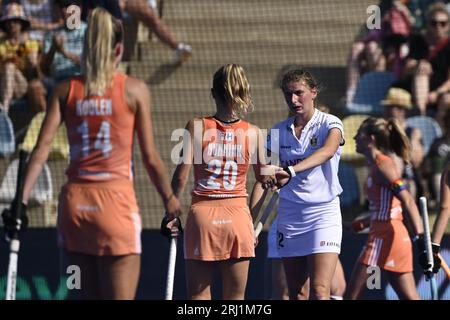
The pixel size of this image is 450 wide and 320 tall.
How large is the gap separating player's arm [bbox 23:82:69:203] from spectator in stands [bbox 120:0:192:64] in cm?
688

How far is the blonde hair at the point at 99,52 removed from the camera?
5.43 m

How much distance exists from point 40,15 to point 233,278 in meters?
7.02

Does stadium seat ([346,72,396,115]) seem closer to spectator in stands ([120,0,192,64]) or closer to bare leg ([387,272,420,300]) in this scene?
spectator in stands ([120,0,192,64])

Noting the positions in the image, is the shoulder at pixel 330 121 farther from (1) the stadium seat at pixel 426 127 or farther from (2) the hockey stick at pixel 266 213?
(1) the stadium seat at pixel 426 127

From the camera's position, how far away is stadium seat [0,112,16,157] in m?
11.0

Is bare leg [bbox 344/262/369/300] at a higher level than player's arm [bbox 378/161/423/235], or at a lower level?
lower

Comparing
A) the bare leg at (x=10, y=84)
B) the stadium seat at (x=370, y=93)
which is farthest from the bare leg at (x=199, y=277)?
the stadium seat at (x=370, y=93)

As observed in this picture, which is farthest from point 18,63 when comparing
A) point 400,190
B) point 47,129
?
point 47,129

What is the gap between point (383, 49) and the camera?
12.5m

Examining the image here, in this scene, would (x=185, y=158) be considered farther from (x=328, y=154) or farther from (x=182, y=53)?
(x=182, y=53)

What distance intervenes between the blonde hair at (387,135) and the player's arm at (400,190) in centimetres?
19

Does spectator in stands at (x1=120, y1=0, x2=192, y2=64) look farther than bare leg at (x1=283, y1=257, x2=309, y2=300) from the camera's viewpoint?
Yes

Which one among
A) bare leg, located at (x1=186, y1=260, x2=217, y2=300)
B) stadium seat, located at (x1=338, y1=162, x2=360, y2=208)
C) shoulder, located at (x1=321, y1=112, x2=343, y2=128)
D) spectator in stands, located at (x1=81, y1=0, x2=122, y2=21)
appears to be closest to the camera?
bare leg, located at (x1=186, y1=260, x2=217, y2=300)

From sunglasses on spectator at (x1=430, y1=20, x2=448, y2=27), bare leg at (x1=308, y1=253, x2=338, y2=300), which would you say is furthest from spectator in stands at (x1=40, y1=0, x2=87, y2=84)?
bare leg at (x1=308, y1=253, x2=338, y2=300)
